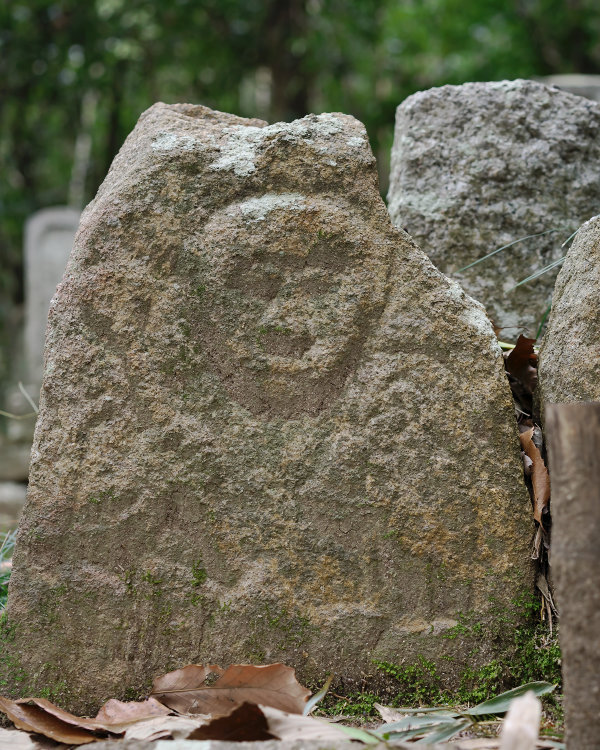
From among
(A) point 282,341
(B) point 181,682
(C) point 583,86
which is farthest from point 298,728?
(C) point 583,86

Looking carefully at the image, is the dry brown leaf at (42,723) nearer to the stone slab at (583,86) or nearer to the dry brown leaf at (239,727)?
the dry brown leaf at (239,727)

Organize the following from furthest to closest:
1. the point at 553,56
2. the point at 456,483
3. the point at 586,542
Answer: the point at 553,56, the point at 456,483, the point at 586,542

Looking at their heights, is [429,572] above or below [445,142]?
below

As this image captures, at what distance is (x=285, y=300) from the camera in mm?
1416

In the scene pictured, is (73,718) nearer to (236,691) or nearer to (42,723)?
(42,723)

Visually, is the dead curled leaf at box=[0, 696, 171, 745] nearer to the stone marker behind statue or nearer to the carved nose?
the carved nose

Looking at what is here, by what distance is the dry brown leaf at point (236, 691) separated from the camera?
4.03ft

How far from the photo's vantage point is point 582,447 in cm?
96

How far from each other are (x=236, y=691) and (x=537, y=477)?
667mm

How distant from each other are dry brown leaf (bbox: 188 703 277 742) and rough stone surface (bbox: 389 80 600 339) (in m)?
1.23

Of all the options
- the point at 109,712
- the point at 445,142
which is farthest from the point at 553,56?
the point at 109,712

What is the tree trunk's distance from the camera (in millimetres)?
954

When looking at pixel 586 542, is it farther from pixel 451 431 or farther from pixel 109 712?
pixel 109 712

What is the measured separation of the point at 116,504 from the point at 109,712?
0.33 metres
